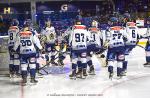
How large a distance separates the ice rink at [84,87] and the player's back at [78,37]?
2.85ft

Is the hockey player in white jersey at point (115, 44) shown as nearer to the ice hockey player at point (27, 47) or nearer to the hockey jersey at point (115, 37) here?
the hockey jersey at point (115, 37)

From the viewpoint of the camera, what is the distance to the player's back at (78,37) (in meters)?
10.3

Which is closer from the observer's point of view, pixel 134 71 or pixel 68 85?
pixel 68 85

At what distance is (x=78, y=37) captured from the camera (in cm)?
1030

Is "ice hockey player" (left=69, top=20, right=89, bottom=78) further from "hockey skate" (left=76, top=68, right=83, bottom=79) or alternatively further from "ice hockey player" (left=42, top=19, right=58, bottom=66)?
"ice hockey player" (left=42, top=19, right=58, bottom=66)

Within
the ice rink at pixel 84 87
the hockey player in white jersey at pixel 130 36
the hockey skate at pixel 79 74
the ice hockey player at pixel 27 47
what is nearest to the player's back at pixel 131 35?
the hockey player in white jersey at pixel 130 36

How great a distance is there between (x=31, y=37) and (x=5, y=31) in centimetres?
970

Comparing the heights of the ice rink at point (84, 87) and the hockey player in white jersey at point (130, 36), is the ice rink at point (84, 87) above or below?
below

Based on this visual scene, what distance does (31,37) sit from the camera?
9.88m

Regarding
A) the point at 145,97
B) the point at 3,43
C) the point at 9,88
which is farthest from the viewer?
the point at 3,43

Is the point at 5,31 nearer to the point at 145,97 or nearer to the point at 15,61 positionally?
the point at 15,61

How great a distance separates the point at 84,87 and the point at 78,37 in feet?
4.57

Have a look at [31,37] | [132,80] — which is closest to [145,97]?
[132,80]

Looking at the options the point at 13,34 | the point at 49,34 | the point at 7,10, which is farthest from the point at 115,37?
the point at 7,10
